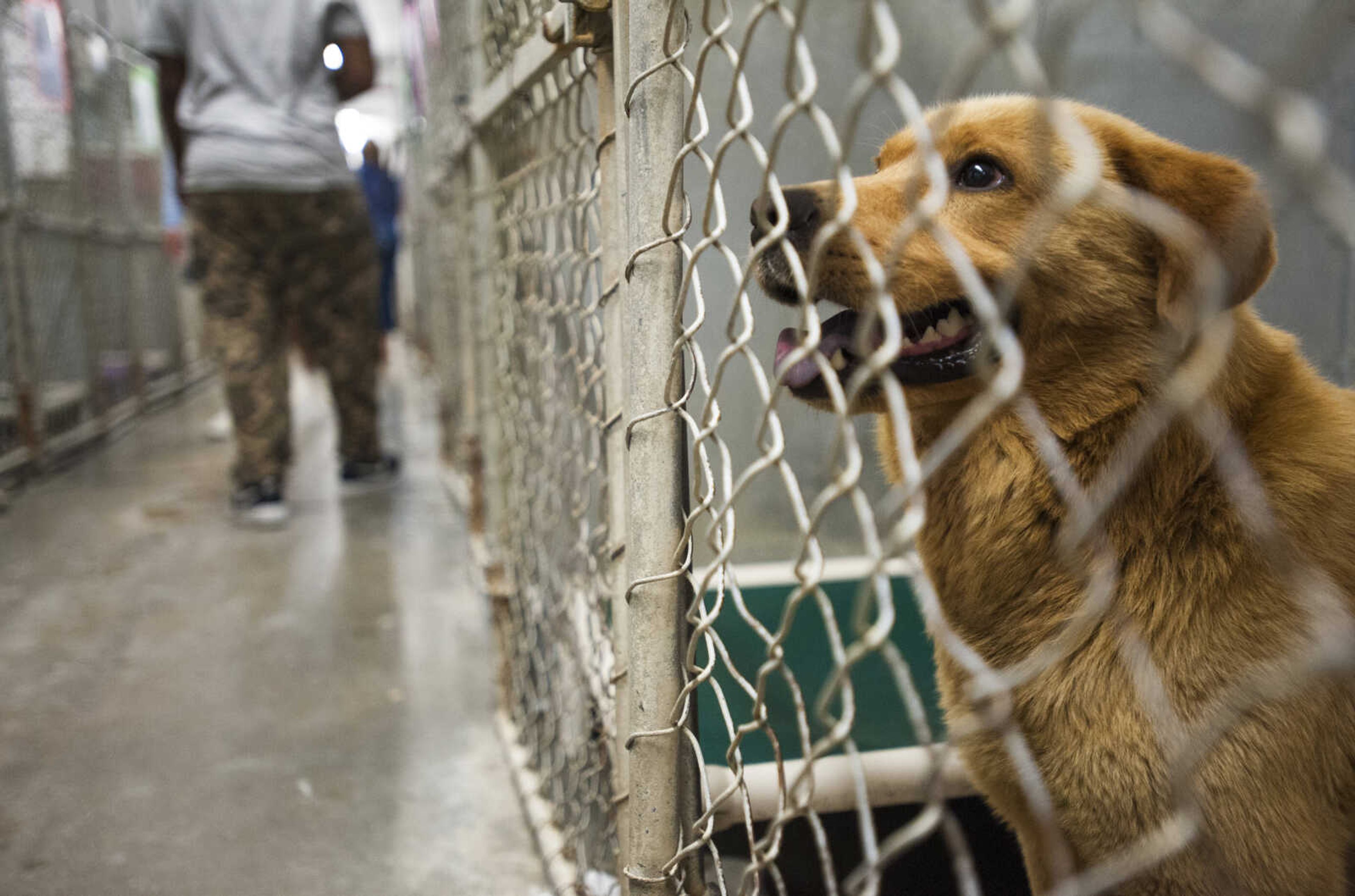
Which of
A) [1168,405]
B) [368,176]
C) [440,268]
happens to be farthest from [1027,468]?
[368,176]

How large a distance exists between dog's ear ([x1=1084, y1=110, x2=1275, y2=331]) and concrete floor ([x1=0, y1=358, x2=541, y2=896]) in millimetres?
1453

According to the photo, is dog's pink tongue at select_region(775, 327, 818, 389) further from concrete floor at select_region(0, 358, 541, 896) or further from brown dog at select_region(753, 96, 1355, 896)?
concrete floor at select_region(0, 358, 541, 896)

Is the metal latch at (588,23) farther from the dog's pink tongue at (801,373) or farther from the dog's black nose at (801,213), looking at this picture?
the dog's pink tongue at (801,373)

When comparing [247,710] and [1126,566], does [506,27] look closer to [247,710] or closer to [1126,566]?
[1126,566]

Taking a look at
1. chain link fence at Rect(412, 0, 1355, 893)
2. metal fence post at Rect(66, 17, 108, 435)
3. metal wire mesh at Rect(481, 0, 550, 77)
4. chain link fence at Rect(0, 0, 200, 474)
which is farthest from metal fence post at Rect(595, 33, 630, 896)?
metal fence post at Rect(66, 17, 108, 435)

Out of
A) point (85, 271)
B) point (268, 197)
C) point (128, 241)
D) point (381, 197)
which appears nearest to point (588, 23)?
point (268, 197)

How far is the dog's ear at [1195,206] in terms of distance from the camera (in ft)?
3.32

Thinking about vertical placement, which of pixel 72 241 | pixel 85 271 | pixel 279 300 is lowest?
pixel 279 300

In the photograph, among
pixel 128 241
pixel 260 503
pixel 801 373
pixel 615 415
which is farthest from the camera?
pixel 128 241

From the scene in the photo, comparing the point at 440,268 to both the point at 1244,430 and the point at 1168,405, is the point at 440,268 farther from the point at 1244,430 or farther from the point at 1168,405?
the point at 1168,405

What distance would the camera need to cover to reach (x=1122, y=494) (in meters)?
1.16

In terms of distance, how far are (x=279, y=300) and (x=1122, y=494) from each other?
374cm

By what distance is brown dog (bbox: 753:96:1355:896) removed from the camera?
1043 millimetres

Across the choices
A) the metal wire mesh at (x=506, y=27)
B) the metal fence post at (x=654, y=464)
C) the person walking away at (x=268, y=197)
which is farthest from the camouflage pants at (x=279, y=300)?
the metal fence post at (x=654, y=464)
